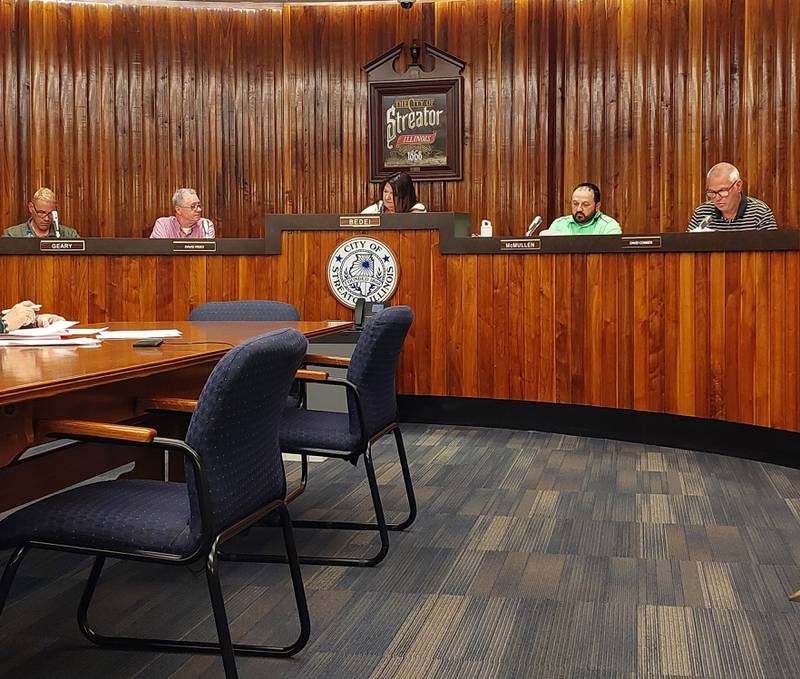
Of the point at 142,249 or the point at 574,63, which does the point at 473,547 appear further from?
the point at 574,63

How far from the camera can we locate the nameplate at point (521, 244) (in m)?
5.66

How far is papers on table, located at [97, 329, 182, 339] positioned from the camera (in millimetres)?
3219

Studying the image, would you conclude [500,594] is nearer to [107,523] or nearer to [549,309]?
[107,523]

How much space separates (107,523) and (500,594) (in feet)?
4.45

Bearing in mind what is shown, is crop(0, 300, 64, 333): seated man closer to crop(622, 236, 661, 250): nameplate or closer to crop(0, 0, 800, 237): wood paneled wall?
crop(622, 236, 661, 250): nameplate

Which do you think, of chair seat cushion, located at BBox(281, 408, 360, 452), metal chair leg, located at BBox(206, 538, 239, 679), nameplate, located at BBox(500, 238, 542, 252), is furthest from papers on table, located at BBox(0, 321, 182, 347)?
nameplate, located at BBox(500, 238, 542, 252)

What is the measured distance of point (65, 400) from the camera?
7.19 feet

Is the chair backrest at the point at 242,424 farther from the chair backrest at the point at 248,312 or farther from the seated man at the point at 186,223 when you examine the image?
the seated man at the point at 186,223

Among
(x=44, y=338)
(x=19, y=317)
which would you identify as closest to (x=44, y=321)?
(x=19, y=317)

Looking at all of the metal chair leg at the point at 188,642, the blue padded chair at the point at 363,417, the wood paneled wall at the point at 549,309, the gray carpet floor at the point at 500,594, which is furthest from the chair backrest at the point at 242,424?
the wood paneled wall at the point at 549,309

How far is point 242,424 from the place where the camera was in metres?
2.03

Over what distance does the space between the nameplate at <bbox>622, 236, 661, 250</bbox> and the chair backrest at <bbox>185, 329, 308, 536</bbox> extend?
3.49m

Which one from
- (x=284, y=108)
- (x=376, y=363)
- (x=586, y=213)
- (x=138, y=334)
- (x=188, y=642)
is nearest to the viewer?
(x=188, y=642)

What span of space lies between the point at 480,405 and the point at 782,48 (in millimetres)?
3305
